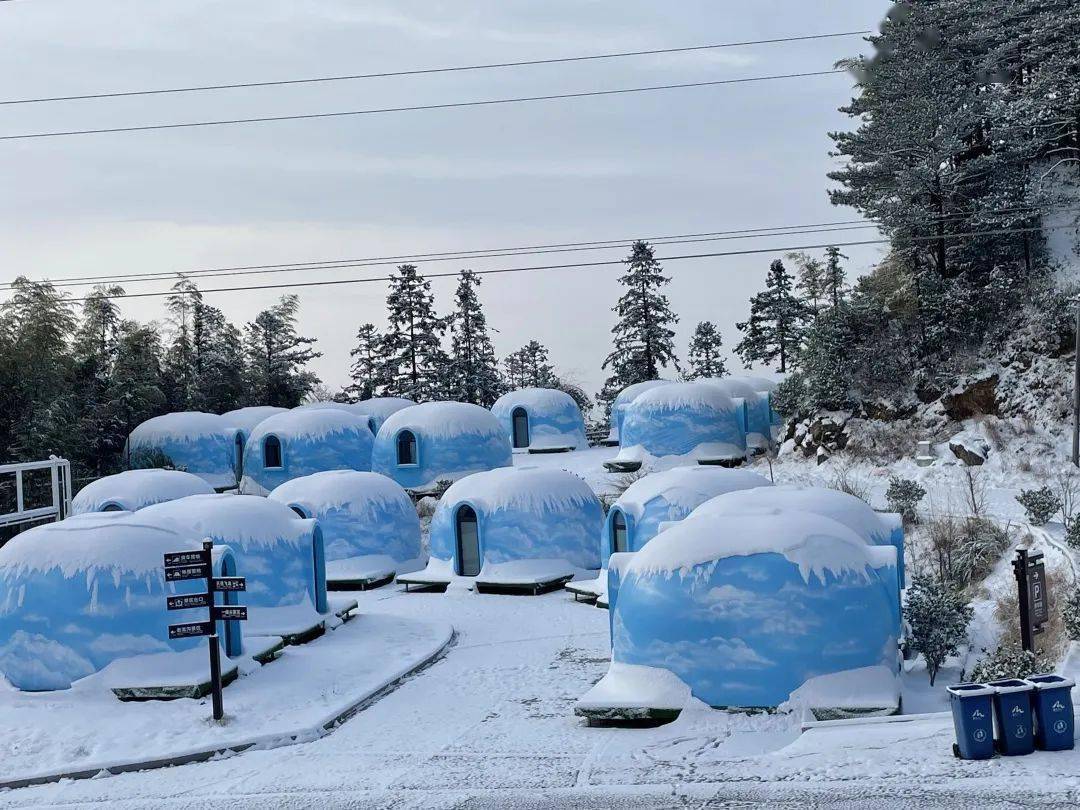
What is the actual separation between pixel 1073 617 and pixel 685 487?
373 inches

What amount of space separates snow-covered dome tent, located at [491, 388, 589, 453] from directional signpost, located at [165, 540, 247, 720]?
30133mm

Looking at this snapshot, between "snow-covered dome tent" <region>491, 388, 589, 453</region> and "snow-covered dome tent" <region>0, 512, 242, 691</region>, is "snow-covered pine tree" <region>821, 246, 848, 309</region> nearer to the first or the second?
"snow-covered dome tent" <region>491, 388, 589, 453</region>

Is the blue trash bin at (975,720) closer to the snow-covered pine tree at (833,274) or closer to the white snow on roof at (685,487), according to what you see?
the white snow on roof at (685,487)

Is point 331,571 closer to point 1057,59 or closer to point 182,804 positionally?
point 182,804

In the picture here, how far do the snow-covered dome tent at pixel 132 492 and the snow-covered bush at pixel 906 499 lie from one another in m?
19.3

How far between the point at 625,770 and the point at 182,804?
15.6 ft

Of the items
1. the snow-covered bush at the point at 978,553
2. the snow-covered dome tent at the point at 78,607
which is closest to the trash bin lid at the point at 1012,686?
the snow-covered bush at the point at 978,553

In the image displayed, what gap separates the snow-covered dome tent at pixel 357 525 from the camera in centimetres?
2578

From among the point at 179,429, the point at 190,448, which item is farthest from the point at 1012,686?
the point at 179,429

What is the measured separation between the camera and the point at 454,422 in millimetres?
36812

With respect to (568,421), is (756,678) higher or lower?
lower

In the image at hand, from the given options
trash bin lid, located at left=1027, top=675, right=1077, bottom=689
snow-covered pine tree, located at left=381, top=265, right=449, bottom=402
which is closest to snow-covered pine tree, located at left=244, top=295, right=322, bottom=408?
snow-covered pine tree, located at left=381, top=265, right=449, bottom=402

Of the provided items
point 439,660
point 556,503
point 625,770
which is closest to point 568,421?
point 556,503

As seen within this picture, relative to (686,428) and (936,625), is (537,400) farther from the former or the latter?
(936,625)
